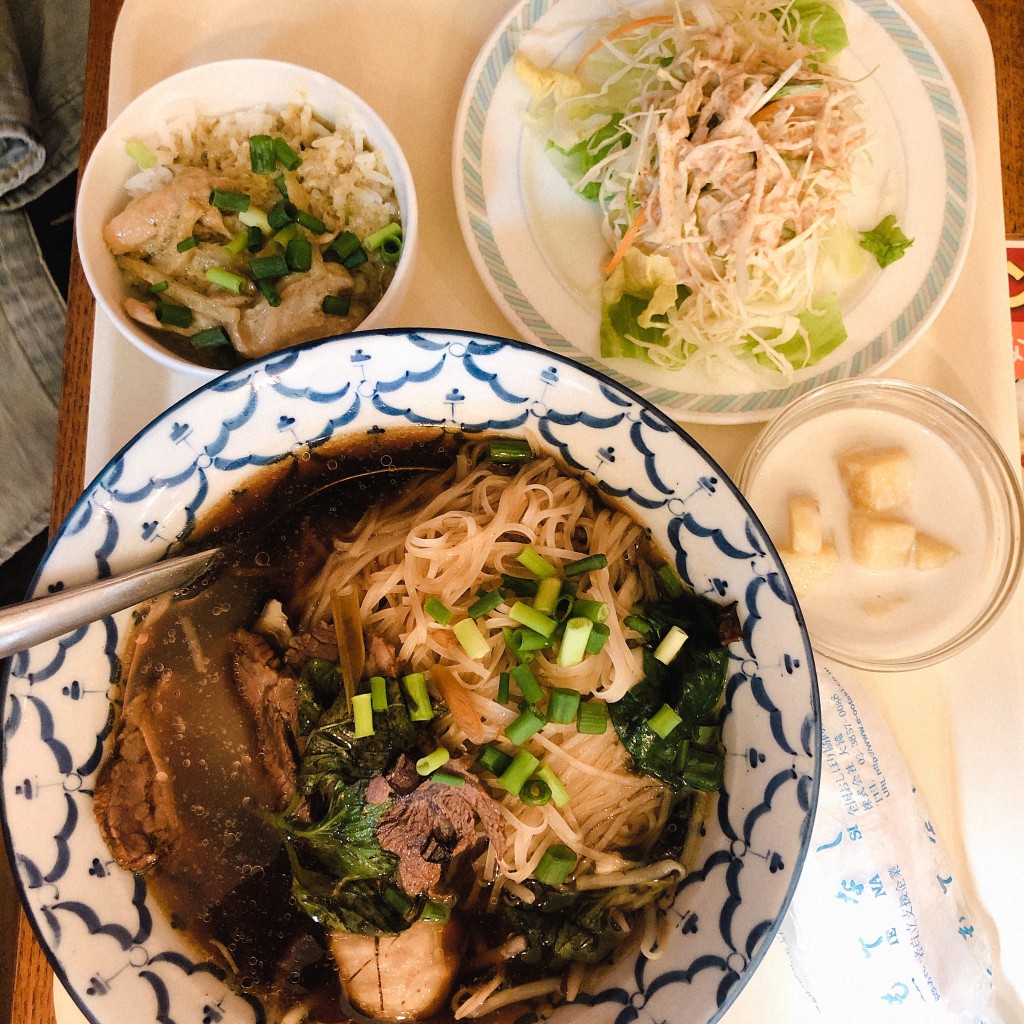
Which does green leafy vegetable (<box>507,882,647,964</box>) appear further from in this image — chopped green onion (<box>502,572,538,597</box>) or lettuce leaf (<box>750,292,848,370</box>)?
lettuce leaf (<box>750,292,848,370</box>)

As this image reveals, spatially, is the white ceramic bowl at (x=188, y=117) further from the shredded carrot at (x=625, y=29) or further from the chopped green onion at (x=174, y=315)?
the shredded carrot at (x=625, y=29)

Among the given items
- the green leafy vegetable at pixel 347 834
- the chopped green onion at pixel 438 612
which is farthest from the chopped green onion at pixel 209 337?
the green leafy vegetable at pixel 347 834

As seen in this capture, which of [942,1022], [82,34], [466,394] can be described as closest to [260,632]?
[466,394]

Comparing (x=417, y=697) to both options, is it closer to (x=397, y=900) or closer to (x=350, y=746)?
(x=350, y=746)

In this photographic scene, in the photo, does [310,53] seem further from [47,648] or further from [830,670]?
[830,670]

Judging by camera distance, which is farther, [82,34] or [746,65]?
[82,34]

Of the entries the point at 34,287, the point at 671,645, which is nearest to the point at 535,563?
the point at 671,645

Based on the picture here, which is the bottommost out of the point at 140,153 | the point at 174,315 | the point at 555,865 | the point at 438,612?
the point at 555,865
